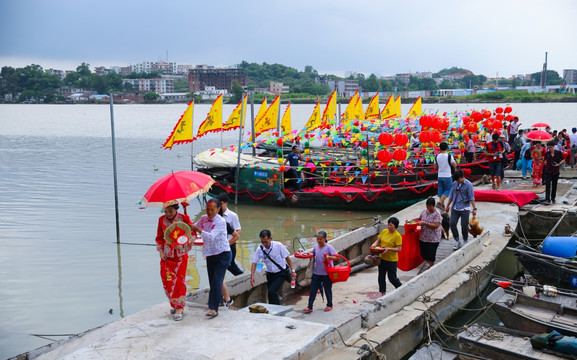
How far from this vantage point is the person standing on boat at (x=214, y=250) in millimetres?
7086

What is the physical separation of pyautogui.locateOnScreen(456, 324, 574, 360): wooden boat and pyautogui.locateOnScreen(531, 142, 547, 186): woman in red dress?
951cm

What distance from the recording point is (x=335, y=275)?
7.96 m

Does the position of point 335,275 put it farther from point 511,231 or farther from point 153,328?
point 511,231

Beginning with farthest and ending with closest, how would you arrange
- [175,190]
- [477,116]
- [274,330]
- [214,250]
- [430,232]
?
[477,116]
[430,232]
[214,250]
[175,190]
[274,330]

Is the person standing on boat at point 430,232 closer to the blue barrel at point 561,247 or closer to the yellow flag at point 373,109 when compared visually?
the blue barrel at point 561,247

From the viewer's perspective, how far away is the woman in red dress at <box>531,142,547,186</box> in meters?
16.2

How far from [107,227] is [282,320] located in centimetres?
1249

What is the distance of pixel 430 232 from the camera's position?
381 inches

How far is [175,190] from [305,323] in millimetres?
2137

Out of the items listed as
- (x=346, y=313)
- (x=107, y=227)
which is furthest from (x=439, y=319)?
(x=107, y=227)

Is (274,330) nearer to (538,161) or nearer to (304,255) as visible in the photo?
(304,255)

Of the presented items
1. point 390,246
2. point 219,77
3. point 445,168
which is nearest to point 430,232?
Result: point 390,246

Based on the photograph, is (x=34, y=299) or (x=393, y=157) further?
(x=393, y=157)

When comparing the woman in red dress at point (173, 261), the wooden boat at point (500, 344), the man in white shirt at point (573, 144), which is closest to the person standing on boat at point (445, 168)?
the wooden boat at point (500, 344)
